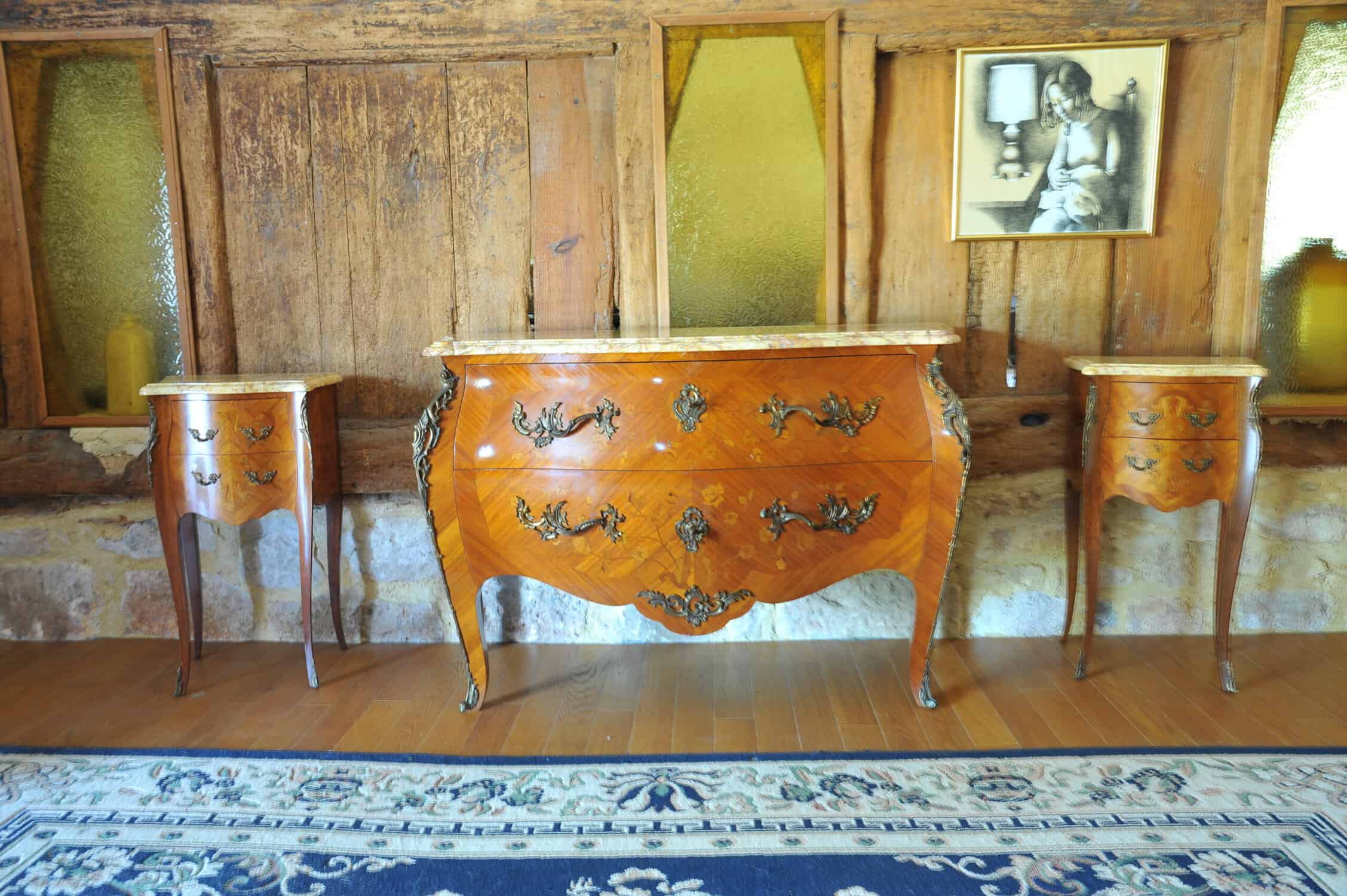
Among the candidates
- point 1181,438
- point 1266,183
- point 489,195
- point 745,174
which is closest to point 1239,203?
point 1266,183

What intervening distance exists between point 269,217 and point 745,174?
1.52 metres

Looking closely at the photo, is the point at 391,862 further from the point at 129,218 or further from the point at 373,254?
the point at 129,218

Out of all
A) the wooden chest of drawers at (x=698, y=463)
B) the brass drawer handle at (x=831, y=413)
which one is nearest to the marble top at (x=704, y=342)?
the wooden chest of drawers at (x=698, y=463)

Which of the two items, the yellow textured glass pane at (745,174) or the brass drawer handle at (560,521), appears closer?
the brass drawer handle at (560,521)

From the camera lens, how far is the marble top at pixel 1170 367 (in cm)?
239

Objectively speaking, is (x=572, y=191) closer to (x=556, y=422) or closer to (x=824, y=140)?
(x=824, y=140)

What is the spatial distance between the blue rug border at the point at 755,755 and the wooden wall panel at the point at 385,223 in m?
1.15

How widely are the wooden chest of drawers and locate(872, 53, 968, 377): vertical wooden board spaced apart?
0.66 m

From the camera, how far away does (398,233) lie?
289 cm

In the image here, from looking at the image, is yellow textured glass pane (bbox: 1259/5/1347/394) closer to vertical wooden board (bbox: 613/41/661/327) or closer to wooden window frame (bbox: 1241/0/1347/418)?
wooden window frame (bbox: 1241/0/1347/418)

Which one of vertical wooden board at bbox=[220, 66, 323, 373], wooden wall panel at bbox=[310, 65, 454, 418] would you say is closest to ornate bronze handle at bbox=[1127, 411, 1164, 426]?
wooden wall panel at bbox=[310, 65, 454, 418]

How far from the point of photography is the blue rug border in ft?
7.11

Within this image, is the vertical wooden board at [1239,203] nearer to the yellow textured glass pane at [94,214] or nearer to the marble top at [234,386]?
the marble top at [234,386]

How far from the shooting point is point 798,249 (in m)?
2.82
